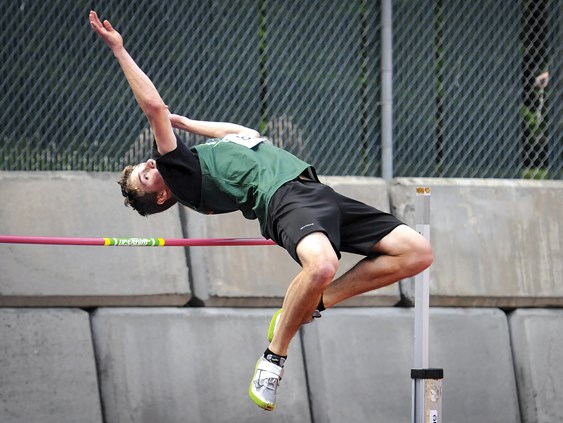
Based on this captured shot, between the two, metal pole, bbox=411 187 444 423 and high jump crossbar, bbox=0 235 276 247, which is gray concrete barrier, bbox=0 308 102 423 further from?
metal pole, bbox=411 187 444 423

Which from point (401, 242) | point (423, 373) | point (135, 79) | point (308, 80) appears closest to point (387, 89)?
point (308, 80)

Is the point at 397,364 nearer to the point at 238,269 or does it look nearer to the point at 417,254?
the point at 238,269

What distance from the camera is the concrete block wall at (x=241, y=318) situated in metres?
7.42

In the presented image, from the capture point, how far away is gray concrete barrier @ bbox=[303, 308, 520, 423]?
7828 mm

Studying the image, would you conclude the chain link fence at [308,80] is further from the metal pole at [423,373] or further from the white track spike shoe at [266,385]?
the white track spike shoe at [266,385]

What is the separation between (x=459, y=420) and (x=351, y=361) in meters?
0.89

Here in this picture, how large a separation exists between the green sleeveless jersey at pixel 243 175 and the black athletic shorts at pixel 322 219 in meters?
0.08

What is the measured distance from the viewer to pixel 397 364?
26.2 feet

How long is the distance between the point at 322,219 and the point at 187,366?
2.16m

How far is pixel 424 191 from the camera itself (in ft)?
20.2

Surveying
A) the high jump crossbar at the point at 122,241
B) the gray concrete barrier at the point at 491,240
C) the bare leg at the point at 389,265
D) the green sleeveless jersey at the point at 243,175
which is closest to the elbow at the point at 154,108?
the green sleeveless jersey at the point at 243,175

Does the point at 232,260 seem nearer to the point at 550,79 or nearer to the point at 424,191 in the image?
the point at 424,191

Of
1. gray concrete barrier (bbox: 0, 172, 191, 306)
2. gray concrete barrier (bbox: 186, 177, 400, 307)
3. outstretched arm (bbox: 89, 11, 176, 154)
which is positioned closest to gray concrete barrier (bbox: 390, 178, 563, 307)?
gray concrete barrier (bbox: 186, 177, 400, 307)

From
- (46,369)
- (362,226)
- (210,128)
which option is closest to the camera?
(362,226)
